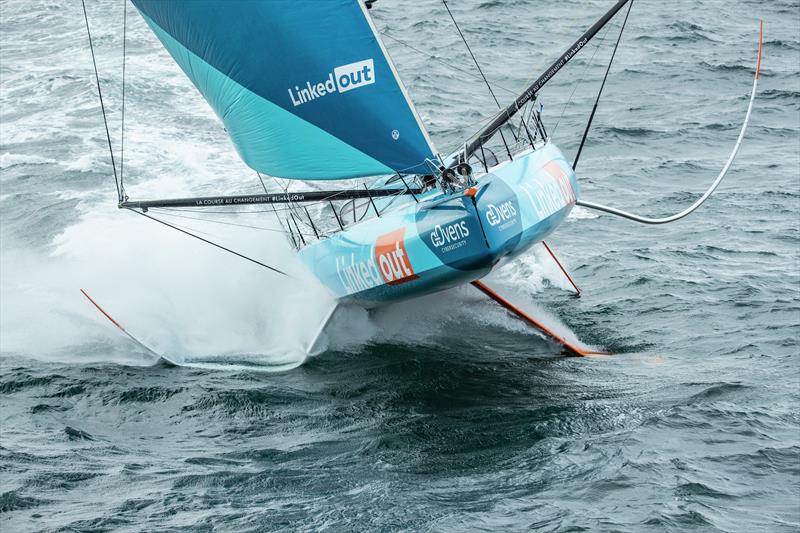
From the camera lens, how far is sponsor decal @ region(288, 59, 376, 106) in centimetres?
977

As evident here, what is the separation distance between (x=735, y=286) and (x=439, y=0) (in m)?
18.3

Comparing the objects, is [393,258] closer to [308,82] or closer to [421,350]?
[421,350]

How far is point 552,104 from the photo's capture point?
1892cm

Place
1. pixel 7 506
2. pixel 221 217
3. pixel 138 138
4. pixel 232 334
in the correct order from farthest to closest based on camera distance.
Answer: pixel 138 138
pixel 221 217
pixel 232 334
pixel 7 506

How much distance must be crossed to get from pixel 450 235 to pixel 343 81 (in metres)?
1.84

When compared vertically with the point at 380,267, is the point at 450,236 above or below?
above

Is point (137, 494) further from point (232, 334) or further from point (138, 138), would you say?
point (138, 138)

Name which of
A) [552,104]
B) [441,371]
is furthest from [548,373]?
[552,104]

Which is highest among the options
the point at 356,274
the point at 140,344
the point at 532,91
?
the point at 532,91

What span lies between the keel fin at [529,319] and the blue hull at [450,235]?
0.95 m

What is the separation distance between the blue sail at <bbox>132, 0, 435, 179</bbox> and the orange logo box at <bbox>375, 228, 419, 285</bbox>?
2.24 feet

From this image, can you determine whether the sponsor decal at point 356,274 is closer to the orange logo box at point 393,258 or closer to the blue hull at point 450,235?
the blue hull at point 450,235

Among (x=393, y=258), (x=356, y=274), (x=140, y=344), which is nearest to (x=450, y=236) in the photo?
(x=393, y=258)

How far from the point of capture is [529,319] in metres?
11.2
